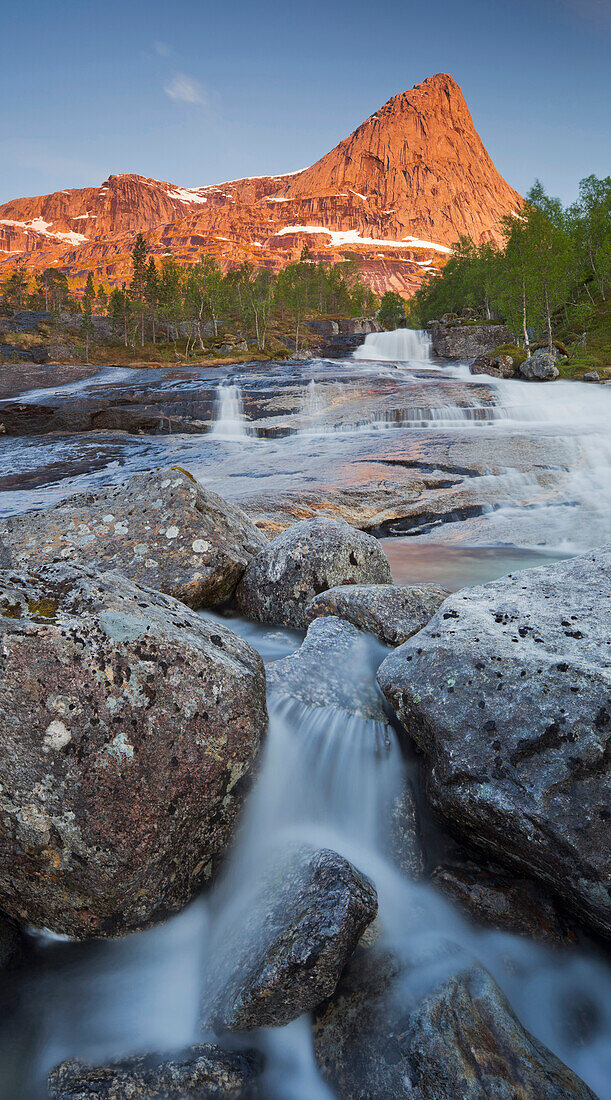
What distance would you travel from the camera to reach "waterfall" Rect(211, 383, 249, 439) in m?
26.9

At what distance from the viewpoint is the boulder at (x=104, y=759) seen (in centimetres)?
277

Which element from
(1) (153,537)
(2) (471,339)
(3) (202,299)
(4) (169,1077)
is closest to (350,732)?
(4) (169,1077)

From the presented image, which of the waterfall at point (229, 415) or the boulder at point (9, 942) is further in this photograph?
the waterfall at point (229, 415)

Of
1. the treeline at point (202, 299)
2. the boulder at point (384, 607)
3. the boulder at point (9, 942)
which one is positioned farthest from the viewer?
the treeline at point (202, 299)

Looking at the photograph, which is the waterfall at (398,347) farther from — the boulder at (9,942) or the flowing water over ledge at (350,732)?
the boulder at (9,942)

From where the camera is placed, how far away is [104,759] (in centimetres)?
286

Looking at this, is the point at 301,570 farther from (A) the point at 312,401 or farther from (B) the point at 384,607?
(A) the point at 312,401

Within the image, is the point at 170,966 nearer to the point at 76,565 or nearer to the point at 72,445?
the point at 76,565

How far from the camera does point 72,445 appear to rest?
23.9m

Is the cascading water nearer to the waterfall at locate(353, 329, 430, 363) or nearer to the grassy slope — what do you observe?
the grassy slope

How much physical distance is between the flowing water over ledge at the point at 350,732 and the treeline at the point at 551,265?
2700 cm

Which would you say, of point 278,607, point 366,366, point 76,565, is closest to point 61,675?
point 76,565

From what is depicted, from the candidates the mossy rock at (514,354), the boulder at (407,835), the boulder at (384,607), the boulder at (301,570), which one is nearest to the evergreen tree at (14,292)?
the mossy rock at (514,354)

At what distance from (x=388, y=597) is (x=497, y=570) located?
380cm
